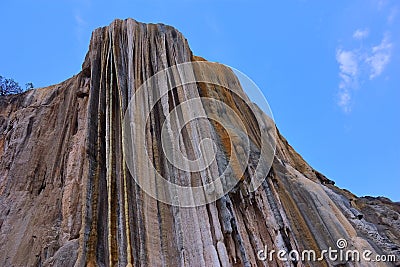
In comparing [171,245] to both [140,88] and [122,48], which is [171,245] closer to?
[140,88]

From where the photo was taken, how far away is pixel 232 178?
22.8 ft

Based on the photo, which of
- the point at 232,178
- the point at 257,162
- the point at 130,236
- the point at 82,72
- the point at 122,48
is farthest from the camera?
the point at 82,72

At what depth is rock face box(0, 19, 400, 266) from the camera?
19.3 feet

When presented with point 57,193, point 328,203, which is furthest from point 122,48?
point 328,203

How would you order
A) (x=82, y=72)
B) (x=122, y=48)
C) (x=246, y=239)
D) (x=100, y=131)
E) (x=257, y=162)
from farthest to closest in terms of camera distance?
(x=82, y=72) < (x=122, y=48) < (x=257, y=162) < (x=100, y=131) < (x=246, y=239)

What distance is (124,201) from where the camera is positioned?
6172mm

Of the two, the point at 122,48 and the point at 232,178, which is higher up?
the point at 122,48

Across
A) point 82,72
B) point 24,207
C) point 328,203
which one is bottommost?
point 328,203

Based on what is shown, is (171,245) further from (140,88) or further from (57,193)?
(140,88)

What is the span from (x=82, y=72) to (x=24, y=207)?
4.19m

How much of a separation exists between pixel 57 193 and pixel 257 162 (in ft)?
12.9

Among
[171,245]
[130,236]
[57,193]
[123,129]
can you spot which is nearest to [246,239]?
[171,245]

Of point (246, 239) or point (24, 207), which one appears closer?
point (246, 239)

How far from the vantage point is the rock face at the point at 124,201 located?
232 inches
